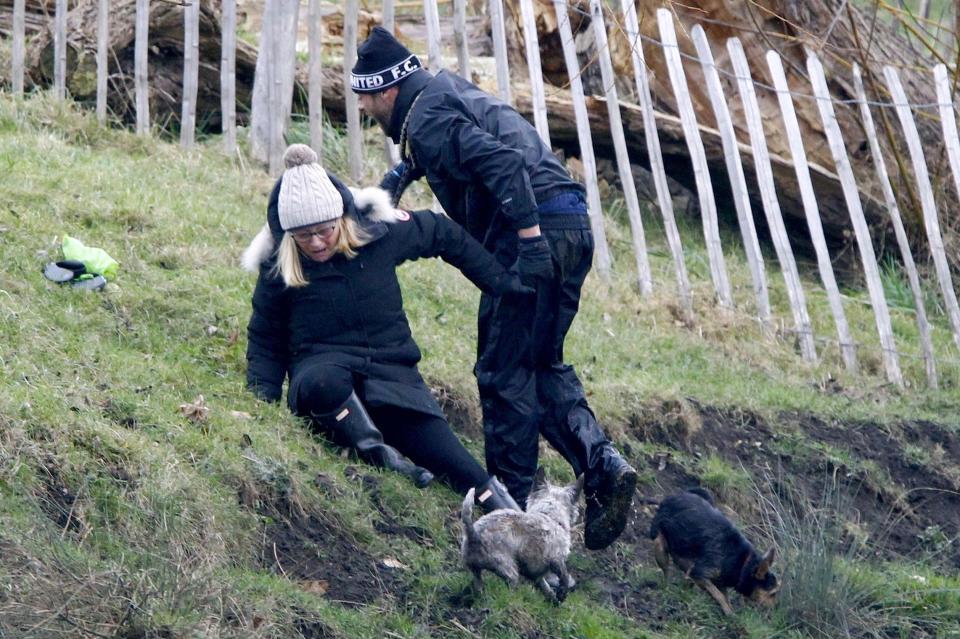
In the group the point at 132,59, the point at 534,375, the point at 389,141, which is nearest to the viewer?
the point at 534,375

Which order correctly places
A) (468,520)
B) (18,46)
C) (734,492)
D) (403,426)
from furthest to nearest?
1. (18,46)
2. (734,492)
3. (403,426)
4. (468,520)

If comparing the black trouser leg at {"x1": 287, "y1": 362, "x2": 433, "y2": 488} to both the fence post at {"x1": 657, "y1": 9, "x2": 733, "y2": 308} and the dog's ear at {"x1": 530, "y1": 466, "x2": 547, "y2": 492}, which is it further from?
the fence post at {"x1": 657, "y1": 9, "x2": 733, "y2": 308}

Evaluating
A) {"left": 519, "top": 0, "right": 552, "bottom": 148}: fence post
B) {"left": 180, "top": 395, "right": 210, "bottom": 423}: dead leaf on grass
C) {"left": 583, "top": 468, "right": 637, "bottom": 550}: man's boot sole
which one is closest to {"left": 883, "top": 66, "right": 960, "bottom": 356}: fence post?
{"left": 519, "top": 0, "right": 552, "bottom": 148}: fence post

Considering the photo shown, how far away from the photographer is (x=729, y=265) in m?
9.47

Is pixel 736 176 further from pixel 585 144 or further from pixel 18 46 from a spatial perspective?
pixel 18 46

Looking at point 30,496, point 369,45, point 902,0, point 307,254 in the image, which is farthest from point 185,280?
point 902,0

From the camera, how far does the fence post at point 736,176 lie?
8172 mm

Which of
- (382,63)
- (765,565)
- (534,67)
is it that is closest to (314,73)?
(534,67)

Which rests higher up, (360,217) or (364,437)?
(360,217)

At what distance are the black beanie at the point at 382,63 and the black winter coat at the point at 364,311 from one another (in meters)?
0.60

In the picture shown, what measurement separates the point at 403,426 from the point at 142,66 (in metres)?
4.20

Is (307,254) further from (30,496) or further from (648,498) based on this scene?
(648,498)

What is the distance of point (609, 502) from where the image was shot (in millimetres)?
5156

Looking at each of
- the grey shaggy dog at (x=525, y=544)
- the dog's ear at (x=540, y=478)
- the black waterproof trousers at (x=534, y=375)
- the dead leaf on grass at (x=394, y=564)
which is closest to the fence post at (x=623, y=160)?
the dog's ear at (x=540, y=478)
